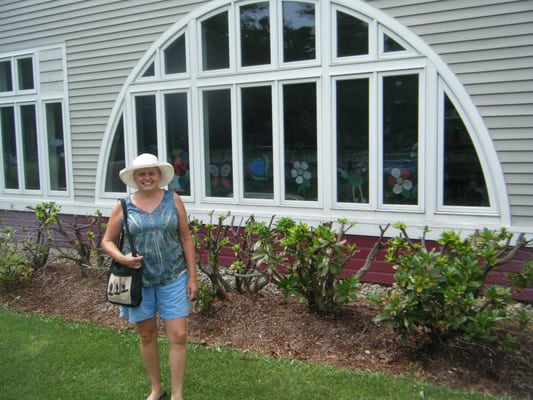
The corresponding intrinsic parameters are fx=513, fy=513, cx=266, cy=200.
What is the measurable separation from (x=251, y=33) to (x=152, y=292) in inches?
174

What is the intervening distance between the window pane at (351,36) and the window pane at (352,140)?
1.13 ft

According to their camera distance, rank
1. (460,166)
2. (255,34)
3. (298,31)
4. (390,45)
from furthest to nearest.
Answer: (255,34) → (298,31) → (390,45) → (460,166)

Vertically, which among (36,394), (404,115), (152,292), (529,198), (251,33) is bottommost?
(36,394)

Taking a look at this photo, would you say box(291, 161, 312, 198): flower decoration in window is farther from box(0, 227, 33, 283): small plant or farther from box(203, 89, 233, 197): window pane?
box(0, 227, 33, 283): small plant

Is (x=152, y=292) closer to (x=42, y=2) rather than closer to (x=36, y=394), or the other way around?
(x=36, y=394)

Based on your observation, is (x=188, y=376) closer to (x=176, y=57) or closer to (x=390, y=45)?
(x=390, y=45)

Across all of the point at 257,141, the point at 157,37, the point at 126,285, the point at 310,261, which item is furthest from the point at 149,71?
the point at 126,285

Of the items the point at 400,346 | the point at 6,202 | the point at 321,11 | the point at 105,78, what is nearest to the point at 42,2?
the point at 105,78

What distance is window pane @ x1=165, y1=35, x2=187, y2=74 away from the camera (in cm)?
720

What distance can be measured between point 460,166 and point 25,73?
24.3ft

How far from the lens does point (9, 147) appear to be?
30.8ft

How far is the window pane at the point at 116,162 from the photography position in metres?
7.95

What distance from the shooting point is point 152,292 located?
10.7 ft

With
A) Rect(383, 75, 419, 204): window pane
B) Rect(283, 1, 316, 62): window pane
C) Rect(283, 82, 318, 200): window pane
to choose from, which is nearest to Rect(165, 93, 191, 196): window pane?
Rect(283, 82, 318, 200): window pane
